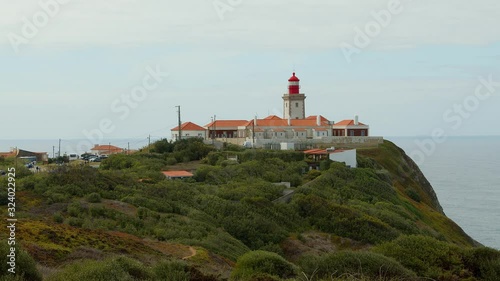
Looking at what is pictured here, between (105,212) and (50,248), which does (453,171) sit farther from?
(50,248)

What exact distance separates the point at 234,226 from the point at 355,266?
10.5 metres

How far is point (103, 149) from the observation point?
234 feet

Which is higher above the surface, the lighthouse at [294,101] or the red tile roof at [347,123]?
the lighthouse at [294,101]

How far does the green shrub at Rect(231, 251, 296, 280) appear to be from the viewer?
14.7 meters

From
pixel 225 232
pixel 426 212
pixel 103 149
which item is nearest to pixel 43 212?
pixel 225 232

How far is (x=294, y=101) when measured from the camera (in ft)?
209

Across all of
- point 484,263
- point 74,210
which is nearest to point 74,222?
point 74,210

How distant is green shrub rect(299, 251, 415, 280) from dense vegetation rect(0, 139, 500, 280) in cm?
3

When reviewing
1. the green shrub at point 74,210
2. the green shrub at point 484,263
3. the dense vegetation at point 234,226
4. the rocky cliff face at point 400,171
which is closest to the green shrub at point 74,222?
the dense vegetation at point 234,226

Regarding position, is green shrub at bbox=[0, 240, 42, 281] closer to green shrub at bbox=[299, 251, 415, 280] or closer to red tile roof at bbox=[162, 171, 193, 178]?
green shrub at bbox=[299, 251, 415, 280]

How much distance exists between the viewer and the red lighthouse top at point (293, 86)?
63594 mm

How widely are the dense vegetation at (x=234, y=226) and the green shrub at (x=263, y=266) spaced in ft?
0.11

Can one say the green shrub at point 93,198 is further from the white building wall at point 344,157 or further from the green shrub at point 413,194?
the green shrub at point 413,194

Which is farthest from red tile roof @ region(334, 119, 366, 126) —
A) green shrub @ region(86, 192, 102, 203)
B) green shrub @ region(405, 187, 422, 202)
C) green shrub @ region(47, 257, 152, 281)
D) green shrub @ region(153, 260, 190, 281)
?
green shrub @ region(47, 257, 152, 281)
